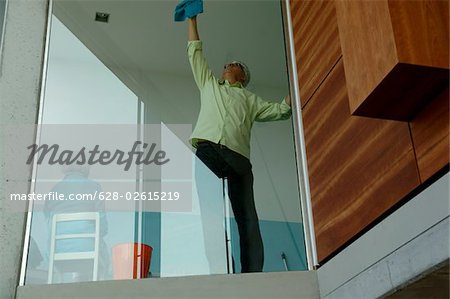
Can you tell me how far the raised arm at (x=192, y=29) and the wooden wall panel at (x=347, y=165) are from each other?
797mm

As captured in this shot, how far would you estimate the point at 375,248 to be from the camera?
7.20ft

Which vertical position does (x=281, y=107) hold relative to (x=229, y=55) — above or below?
below

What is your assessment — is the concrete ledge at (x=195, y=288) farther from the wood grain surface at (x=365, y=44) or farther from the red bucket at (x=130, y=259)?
the wood grain surface at (x=365, y=44)

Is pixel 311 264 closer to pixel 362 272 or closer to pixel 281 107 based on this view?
pixel 362 272

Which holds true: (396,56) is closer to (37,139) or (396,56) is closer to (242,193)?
(242,193)

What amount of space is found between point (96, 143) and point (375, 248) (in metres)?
1.51

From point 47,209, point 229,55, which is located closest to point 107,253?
point 47,209

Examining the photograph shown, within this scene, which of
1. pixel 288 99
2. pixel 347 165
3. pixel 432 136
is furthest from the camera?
pixel 288 99

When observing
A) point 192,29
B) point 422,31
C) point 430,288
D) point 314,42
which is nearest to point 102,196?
point 192,29

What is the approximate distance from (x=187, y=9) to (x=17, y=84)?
1.04 meters

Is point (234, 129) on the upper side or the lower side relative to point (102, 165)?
upper

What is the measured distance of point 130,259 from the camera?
2.71 metres

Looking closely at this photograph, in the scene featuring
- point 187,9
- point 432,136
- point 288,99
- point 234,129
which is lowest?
point 432,136

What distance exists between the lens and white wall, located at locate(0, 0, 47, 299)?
8.70 ft
